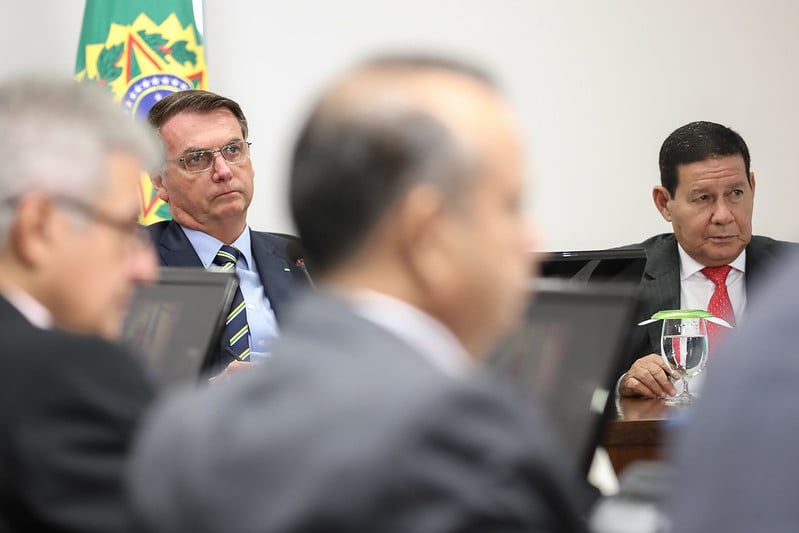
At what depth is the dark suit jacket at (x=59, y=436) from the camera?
3.38ft

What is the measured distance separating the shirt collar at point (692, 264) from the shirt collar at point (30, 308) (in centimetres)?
274

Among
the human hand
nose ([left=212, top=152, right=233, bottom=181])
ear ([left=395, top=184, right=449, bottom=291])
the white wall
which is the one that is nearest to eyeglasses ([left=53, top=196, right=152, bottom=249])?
ear ([left=395, top=184, right=449, bottom=291])

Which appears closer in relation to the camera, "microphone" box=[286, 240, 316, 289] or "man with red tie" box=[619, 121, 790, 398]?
"microphone" box=[286, 240, 316, 289]

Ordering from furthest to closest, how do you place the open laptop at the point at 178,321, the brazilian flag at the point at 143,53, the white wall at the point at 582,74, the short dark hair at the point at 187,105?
the white wall at the point at 582,74, the brazilian flag at the point at 143,53, the short dark hair at the point at 187,105, the open laptop at the point at 178,321

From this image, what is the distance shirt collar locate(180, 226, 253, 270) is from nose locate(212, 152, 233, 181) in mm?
177

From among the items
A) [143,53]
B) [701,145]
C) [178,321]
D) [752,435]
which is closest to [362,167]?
[752,435]

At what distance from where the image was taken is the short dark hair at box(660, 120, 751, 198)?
11.7ft

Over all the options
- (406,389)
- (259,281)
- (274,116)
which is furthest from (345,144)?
(274,116)

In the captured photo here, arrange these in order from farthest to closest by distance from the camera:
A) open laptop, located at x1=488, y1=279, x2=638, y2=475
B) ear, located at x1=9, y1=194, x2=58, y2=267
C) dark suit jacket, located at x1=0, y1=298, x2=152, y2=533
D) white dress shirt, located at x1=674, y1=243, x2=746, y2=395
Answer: white dress shirt, located at x1=674, y1=243, x2=746, y2=395 → open laptop, located at x1=488, y1=279, x2=638, y2=475 → ear, located at x1=9, y1=194, x2=58, y2=267 → dark suit jacket, located at x1=0, y1=298, x2=152, y2=533

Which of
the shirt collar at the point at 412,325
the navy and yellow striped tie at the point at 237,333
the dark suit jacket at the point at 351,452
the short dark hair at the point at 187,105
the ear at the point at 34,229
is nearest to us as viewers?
the dark suit jacket at the point at 351,452

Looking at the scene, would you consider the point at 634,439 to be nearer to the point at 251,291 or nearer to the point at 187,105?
the point at 251,291

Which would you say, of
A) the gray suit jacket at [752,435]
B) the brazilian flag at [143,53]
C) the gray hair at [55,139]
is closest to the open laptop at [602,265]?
the gray hair at [55,139]

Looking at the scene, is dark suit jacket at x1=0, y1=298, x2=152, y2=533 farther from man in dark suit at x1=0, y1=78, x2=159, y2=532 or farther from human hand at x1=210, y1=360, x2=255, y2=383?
human hand at x1=210, y1=360, x2=255, y2=383

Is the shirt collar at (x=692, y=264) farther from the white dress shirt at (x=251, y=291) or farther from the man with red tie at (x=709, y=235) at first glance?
the white dress shirt at (x=251, y=291)
